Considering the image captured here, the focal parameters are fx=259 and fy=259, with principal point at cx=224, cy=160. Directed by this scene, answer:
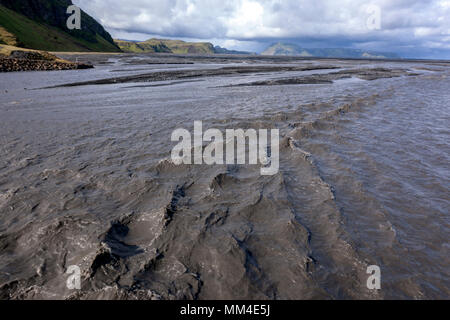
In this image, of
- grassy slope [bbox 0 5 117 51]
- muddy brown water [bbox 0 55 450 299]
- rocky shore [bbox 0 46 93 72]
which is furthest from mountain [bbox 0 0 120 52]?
muddy brown water [bbox 0 55 450 299]

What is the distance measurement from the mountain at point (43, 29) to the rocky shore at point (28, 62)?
161 feet

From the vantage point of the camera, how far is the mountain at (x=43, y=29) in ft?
371

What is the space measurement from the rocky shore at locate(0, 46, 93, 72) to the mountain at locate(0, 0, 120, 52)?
49.1 m

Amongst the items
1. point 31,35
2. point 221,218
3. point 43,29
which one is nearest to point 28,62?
point 221,218

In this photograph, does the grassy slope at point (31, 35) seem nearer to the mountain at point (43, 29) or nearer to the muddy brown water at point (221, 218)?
the mountain at point (43, 29)

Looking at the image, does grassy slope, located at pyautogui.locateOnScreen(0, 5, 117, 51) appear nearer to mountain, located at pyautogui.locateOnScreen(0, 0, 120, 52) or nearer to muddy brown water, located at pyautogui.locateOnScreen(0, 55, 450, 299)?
mountain, located at pyautogui.locateOnScreen(0, 0, 120, 52)

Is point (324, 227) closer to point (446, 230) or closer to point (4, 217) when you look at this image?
point (446, 230)

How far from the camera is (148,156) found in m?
10.5

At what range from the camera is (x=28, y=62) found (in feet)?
164

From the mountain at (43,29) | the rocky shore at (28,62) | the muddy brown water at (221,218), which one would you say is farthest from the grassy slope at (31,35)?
the muddy brown water at (221,218)

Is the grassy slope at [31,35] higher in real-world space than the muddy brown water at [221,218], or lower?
higher
